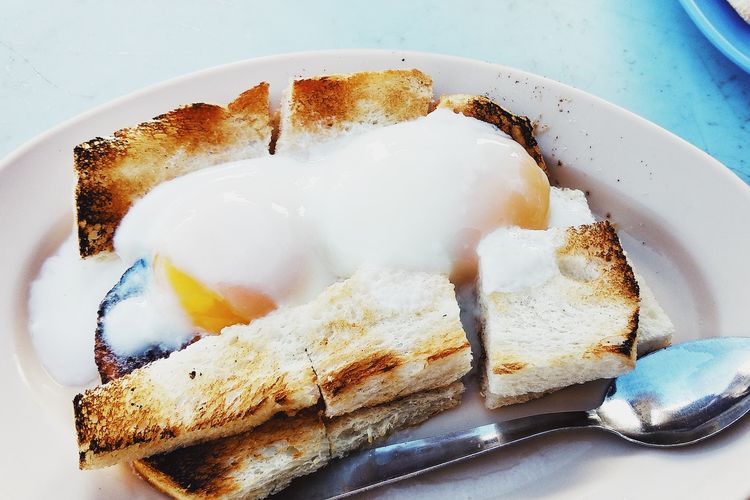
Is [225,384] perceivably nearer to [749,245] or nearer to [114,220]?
[114,220]

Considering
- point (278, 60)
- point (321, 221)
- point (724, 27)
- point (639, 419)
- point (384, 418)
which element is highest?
point (278, 60)

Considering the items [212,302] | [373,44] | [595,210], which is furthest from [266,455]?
[373,44]

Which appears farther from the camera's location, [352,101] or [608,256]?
[352,101]

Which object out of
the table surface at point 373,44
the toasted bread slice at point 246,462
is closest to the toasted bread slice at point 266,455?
the toasted bread slice at point 246,462

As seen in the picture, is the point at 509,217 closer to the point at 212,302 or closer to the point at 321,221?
the point at 321,221

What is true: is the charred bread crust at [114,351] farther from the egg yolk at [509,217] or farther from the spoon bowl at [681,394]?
the spoon bowl at [681,394]

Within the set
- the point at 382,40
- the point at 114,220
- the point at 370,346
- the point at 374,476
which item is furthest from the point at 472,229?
the point at 382,40

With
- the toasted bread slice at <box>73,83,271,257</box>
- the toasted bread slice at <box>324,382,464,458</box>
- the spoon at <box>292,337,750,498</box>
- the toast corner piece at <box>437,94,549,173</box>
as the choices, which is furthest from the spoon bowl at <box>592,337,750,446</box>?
the toasted bread slice at <box>73,83,271,257</box>
